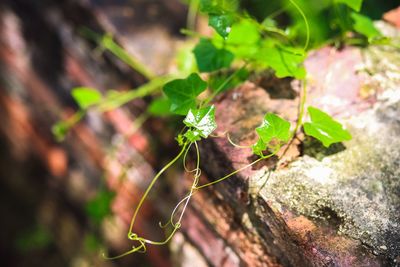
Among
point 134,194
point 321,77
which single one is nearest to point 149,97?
point 134,194

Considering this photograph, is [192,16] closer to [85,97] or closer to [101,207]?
[85,97]

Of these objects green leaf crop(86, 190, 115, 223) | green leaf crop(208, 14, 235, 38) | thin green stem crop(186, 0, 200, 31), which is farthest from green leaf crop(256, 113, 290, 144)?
thin green stem crop(186, 0, 200, 31)

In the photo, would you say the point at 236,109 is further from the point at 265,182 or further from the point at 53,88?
the point at 53,88

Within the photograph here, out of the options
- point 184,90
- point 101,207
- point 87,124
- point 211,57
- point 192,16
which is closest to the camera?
point 184,90

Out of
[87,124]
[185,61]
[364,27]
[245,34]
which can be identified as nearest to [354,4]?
[364,27]

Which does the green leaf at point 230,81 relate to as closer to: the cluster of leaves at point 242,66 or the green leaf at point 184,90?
the cluster of leaves at point 242,66

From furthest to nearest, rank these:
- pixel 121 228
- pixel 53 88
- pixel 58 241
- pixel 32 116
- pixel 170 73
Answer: pixel 58 241 → pixel 32 116 → pixel 53 88 → pixel 121 228 → pixel 170 73

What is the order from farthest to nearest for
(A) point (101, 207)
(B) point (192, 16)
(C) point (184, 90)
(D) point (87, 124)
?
(D) point (87, 124)
(B) point (192, 16)
(A) point (101, 207)
(C) point (184, 90)
